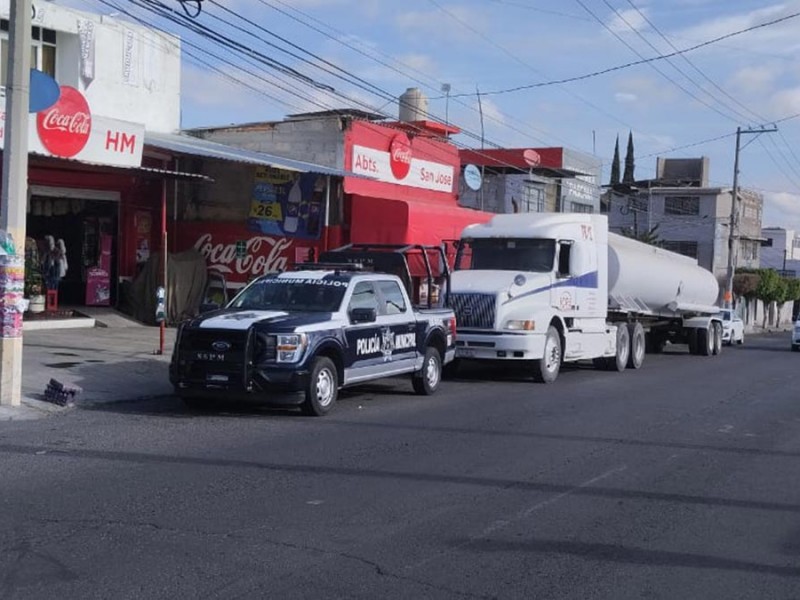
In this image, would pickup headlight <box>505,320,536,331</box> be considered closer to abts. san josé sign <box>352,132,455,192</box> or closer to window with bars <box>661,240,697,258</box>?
abts. san josé sign <box>352,132,455,192</box>

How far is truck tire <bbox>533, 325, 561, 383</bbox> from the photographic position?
60.1 ft

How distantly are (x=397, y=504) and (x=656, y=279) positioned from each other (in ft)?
58.6

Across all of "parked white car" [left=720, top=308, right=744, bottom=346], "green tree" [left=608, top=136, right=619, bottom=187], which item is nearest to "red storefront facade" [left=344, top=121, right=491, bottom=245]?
"parked white car" [left=720, top=308, right=744, bottom=346]

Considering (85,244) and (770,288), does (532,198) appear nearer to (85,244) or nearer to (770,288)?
(85,244)

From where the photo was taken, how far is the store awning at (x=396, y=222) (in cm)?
2420

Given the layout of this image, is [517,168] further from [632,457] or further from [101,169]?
[632,457]

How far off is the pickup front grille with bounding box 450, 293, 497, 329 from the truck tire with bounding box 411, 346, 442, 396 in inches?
84.9

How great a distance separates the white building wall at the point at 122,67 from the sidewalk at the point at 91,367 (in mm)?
7438

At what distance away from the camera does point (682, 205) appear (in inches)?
2729

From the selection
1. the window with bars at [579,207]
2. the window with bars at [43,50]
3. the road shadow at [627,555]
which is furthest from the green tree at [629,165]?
the road shadow at [627,555]

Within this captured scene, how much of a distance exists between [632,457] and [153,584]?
626cm

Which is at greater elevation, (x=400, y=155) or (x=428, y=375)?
(x=400, y=155)

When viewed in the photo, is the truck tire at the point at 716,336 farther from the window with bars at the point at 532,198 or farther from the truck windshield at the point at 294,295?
the truck windshield at the point at 294,295

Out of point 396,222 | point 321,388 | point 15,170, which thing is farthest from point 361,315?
point 396,222
